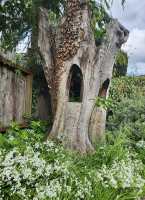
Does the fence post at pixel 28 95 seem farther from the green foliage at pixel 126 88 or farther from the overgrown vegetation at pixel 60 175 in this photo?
the green foliage at pixel 126 88

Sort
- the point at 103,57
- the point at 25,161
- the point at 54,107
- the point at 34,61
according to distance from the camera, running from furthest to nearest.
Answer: the point at 34,61 → the point at 103,57 → the point at 54,107 → the point at 25,161

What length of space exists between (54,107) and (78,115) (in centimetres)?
61

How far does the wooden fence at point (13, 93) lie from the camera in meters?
3.60

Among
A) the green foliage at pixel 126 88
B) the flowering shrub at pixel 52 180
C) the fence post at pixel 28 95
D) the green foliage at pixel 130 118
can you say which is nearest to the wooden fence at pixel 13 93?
the fence post at pixel 28 95

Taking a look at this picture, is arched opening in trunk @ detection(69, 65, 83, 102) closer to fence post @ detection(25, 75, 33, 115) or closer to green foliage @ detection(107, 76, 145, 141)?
fence post @ detection(25, 75, 33, 115)

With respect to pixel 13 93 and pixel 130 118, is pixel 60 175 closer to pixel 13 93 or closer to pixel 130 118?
pixel 13 93

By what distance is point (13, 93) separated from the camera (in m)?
3.92

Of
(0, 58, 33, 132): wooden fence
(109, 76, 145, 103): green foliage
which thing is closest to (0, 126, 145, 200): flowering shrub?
(0, 58, 33, 132): wooden fence

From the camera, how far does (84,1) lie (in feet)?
11.9

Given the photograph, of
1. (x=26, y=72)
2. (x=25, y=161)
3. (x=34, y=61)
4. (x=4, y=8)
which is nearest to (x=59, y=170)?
(x=25, y=161)

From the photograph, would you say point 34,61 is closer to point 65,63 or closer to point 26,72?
point 26,72

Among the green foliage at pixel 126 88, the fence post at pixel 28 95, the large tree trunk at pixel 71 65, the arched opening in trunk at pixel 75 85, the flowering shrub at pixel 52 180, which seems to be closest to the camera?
the flowering shrub at pixel 52 180

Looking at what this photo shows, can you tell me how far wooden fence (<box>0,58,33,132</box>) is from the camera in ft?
11.8

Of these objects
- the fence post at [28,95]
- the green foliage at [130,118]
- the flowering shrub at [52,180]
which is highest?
the fence post at [28,95]
